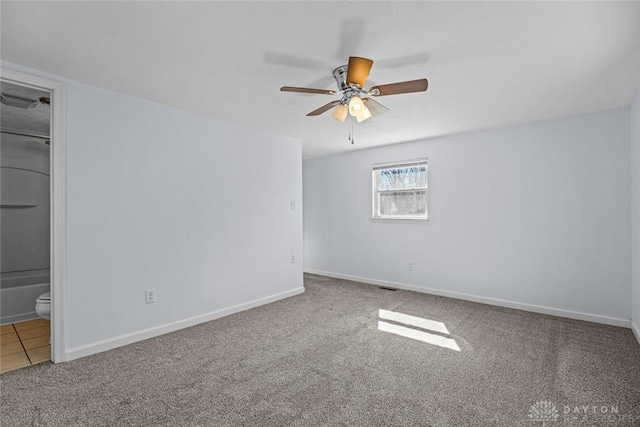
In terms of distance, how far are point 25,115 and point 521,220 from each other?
5792mm

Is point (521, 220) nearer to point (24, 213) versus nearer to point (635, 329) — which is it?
point (635, 329)

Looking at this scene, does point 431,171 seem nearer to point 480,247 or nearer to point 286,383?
point 480,247

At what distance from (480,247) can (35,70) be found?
4.84 meters

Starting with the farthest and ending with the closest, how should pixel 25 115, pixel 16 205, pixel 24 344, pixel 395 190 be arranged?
pixel 395 190, pixel 16 205, pixel 25 115, pixel 24 344

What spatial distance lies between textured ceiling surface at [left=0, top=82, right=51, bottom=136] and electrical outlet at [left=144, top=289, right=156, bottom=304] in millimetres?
2023

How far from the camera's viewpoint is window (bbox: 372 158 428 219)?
186 inches

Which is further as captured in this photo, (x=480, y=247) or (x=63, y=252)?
(x=480, y=247)

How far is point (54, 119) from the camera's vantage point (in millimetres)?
2498

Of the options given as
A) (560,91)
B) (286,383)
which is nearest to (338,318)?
(286,383)

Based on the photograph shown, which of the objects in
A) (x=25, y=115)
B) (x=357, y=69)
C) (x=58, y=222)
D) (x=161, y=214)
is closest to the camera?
(x=357, y=69)

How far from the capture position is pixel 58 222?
8.12 ft

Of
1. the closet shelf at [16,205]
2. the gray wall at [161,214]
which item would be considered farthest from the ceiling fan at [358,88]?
the closet shelf at [16,205]

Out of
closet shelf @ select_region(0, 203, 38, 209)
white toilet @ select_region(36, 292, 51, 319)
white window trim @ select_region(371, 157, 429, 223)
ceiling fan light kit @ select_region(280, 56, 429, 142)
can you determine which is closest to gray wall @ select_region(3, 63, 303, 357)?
white toilet @ select_region(36, 292, 51, 319)

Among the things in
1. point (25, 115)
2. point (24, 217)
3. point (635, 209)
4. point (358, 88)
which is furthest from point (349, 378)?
point (24, 217)
